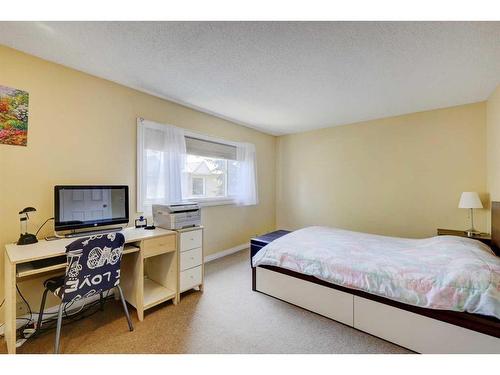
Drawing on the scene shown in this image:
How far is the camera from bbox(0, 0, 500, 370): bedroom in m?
1.57

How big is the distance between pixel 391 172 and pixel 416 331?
101 inches

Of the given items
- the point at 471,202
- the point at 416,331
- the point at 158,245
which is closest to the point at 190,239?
the point at 158,245

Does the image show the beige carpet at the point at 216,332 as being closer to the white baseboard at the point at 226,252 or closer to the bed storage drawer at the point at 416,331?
the bed storage drawer at the point at 416,331

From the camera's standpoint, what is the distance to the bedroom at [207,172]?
61.6 inches

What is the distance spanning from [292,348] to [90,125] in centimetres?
279

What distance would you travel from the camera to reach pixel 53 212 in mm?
2023

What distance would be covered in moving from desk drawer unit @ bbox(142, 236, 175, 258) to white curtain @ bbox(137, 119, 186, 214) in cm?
69

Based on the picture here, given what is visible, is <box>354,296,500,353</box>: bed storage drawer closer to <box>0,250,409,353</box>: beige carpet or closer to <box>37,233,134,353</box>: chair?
<box>0,250,409,353</box>: beige carpet

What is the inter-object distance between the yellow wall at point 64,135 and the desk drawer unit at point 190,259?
2.54 ft

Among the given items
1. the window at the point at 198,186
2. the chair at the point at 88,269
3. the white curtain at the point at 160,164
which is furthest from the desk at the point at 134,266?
the window at the point at 198,186

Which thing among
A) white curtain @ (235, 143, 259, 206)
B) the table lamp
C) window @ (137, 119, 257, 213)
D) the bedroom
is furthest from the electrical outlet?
the table lamp

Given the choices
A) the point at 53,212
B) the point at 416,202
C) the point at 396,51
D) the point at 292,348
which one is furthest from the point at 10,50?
the point at 416,202

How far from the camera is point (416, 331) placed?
1.57 m

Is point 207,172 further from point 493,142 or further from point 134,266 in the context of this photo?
point 493,142
